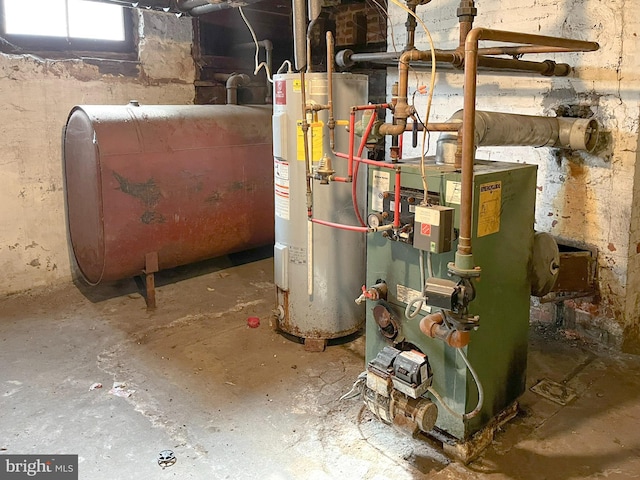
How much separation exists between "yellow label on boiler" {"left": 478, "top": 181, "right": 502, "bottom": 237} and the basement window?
3.01 metres

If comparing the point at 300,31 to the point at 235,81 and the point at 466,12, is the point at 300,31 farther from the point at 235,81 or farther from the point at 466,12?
the point at 235,81

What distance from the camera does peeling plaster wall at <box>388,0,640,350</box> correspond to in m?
2.48

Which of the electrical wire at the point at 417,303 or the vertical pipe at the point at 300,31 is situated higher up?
the vertical pipe at the point at 300,31

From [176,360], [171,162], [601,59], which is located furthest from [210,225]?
[601,59]

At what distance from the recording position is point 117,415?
7.24ft

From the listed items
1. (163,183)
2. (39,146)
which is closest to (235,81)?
(163,183)

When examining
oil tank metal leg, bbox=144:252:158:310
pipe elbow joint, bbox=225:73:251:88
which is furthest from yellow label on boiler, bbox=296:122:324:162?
pipe elbow joint, bbox=225:73:251:88

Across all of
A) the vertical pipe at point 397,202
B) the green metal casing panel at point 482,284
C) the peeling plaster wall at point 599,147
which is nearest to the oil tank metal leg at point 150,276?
the green metal casing panel at point 482,284

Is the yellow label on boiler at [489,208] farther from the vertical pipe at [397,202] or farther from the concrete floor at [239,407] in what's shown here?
the concrete floor at [239,407]

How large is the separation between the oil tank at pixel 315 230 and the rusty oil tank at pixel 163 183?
2.73 ft

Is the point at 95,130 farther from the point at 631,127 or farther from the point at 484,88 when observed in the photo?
the point at 631,127

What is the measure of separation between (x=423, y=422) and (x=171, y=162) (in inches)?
86.0

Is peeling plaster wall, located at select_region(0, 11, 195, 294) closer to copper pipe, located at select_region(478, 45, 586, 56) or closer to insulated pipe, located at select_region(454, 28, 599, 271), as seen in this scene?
copper pipe, located at select_region(478, 45, 586, 56)

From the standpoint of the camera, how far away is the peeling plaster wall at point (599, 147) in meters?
2.48
